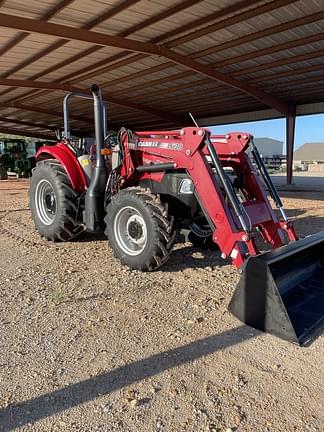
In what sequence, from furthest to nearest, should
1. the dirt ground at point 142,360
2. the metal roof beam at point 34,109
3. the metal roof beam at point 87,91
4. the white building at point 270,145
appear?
the white building at point 270,145
the metal roof beam at point 34,109
the metal roof beam at point 87,91
the dirt ground at point 142,360

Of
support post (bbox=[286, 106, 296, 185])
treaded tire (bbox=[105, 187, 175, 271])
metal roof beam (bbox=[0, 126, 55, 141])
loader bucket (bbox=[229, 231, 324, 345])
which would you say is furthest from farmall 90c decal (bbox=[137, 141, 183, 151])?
metal roof beam (bbox=[0, 126, 55, 141])

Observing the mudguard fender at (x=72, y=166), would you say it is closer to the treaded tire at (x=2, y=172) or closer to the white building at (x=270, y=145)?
the treaded tire at (x=2, y=172)

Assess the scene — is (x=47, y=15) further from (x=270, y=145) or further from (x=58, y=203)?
(x=270, y=145)

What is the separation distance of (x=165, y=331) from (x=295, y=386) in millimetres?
1145

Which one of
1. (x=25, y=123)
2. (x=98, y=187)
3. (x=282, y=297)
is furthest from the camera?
(x=25, y=123)

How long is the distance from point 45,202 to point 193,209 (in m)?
2.84

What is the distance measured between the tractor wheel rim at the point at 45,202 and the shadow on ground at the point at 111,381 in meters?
3.92

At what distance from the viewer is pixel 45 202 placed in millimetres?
6680

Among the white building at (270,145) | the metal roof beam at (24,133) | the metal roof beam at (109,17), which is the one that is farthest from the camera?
the white building at (270,145)

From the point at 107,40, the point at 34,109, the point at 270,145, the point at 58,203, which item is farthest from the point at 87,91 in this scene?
the point at 270,145

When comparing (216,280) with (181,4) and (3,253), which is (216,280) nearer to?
(3,253)

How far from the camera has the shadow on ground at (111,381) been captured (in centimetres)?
244

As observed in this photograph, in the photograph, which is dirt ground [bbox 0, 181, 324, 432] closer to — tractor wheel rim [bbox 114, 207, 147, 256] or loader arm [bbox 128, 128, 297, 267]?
tractor wheel rim [bbox 114, 207, 147, 256]

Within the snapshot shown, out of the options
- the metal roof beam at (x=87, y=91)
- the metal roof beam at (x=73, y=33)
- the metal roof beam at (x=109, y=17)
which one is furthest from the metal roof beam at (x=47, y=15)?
the metal roof beam at (x=87, y=91)
